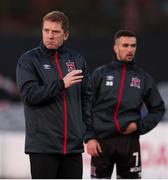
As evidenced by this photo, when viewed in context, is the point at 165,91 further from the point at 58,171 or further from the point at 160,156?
the point at 58,171

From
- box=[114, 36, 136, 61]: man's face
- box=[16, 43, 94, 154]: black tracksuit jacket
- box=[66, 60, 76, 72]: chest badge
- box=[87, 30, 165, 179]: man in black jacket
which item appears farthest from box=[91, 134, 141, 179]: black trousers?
box=[66, 60, 76, 72]: chest badge

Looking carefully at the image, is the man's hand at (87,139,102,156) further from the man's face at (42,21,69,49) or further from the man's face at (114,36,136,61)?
the man's face at (42,21,69,49)

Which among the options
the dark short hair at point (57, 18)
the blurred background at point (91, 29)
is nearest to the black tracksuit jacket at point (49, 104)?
the dark short hair at point (57, 18)

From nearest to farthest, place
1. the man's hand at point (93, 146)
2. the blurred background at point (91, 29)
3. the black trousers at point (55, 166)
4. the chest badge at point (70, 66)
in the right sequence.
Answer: the black trousers at point (55, 166) → the chest badge at point (70, 66) → the man's hand at point (93, 146) → the blurred background at point (91, 29)

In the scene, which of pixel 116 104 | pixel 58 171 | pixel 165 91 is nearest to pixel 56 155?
pixel 58 171

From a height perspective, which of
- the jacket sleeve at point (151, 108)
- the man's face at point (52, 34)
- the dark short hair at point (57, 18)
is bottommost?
the jacket sleeve at point (151, 108)

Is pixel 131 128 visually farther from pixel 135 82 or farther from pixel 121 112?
pixel 135 82

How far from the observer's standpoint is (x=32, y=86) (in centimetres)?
544

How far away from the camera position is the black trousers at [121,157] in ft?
22.3

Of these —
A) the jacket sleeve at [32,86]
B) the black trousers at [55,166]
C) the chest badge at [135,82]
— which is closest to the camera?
the jacket sleeve at [32,86]

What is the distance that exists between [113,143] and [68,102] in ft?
4.51

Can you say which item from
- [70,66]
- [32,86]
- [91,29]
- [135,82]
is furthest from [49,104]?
[91,29]

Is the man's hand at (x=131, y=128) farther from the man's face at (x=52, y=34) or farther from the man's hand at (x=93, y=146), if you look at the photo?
the man's face at (x=52, y=34)

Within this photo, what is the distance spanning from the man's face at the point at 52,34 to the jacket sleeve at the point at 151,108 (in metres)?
1.49
